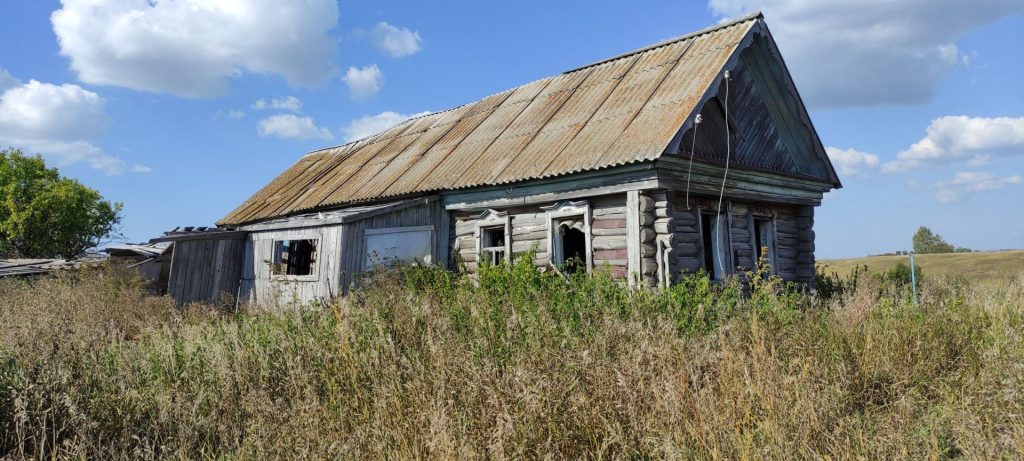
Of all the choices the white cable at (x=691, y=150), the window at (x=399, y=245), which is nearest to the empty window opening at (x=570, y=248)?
the white cable at (x=691, y=150)

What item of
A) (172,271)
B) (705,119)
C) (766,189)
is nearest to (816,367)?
(705,119)

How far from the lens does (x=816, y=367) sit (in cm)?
431

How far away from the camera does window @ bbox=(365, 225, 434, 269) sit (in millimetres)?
11172

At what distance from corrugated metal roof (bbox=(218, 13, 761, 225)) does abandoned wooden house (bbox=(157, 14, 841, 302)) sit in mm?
47

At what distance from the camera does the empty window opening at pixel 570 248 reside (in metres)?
9.87

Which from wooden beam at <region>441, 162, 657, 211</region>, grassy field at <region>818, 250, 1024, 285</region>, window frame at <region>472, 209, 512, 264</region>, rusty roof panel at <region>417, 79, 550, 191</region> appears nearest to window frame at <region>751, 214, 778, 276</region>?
wooden beam at <region>441, 162, 657, 211</region>

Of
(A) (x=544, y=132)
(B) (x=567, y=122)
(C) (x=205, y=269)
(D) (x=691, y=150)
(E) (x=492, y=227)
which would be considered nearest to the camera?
(D) (x=691, y=150)

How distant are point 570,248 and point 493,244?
1875mm

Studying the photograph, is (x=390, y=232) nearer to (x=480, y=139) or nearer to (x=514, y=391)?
(x=480, y=139)

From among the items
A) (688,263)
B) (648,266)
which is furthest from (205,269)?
(688,263)

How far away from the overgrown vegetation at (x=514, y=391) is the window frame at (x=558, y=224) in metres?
4.42

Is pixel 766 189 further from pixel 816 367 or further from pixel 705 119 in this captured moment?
pixel 816 367

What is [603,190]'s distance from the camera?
31.7 ft

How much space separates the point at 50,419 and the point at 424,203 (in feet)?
27.9
